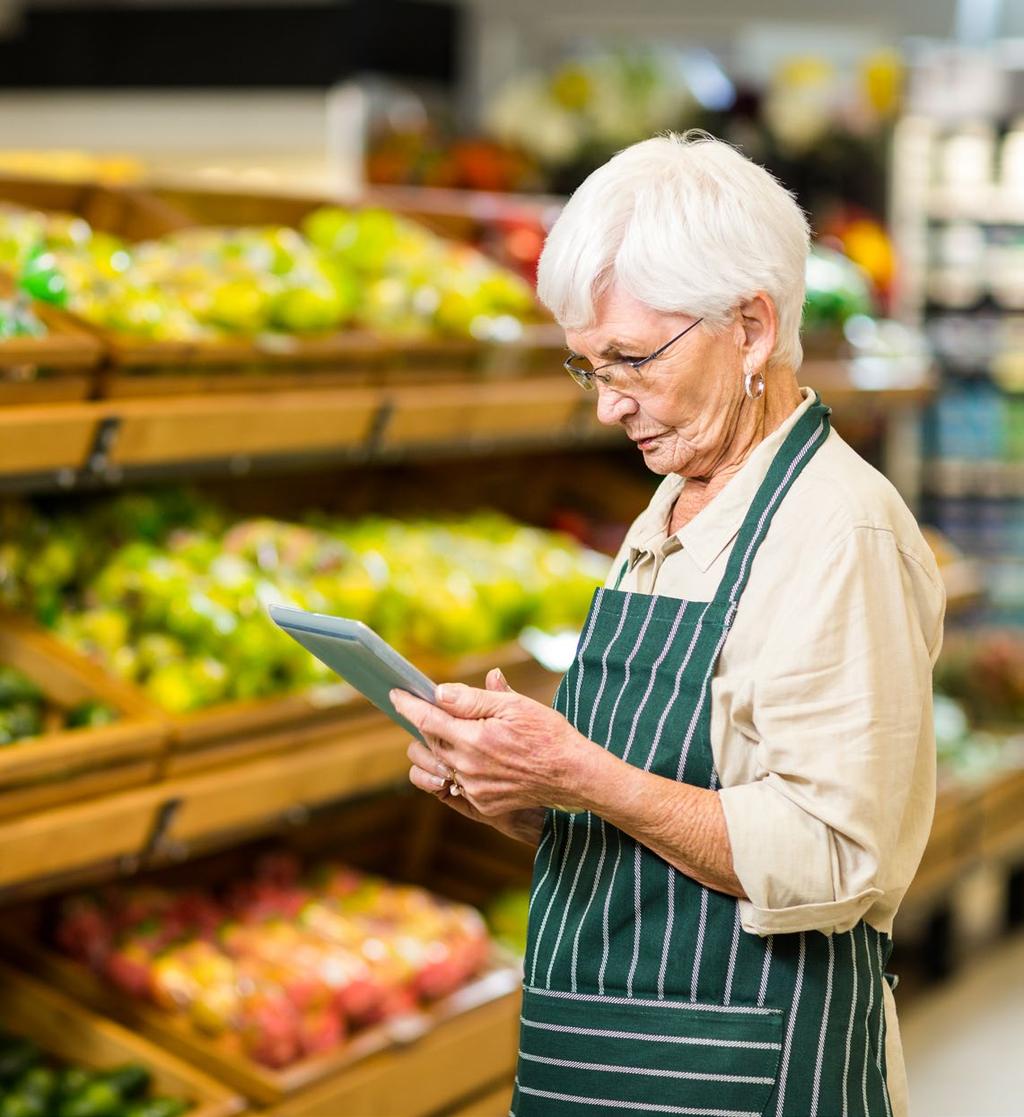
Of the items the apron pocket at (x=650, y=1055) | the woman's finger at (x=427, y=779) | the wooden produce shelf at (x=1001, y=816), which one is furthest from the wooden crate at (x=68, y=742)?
the wooden produce shelf at (x=1001, y=816)

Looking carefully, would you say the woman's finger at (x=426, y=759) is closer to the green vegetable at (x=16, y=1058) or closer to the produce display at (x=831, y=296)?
the green vegetable at (x=16, y=1058)

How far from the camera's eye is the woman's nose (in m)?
1.60

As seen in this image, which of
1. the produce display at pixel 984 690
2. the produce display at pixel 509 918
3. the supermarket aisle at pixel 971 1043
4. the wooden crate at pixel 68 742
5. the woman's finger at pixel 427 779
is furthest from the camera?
the produce display at pixel 984 690

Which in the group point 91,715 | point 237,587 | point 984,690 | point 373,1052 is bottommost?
point 984,690

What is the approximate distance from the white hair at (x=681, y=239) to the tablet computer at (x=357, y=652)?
14.7 inches

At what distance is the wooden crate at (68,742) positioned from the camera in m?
2.40

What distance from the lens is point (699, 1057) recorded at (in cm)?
156

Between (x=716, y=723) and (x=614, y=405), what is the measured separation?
333 millimetres

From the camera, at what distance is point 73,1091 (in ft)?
8.46

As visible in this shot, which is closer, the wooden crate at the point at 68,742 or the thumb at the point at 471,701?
the thumb at the point at 471,701

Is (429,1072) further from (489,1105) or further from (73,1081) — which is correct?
(73,1081)

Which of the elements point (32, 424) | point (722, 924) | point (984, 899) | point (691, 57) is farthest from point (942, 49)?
point (722, 924)

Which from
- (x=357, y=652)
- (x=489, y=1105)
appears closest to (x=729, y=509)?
(x=357, y=652)

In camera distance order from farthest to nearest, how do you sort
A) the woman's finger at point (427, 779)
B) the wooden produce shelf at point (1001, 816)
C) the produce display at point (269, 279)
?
the wooden produce shelf at point (1001, 816) < the produce display at point (269, 279) < the woman's finger at point (427, 779)
